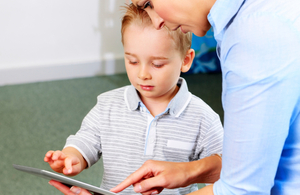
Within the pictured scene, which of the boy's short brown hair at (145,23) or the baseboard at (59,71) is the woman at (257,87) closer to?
the boy's short brown hair at (145,23)

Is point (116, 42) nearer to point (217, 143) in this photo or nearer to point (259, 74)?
point (217, 143)

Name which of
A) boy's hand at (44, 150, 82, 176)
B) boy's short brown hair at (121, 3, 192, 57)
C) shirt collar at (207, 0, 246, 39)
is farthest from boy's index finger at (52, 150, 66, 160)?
shirt collar at (207, 0, 246, 39)

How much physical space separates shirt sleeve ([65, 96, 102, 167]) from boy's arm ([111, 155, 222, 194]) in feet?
0.69

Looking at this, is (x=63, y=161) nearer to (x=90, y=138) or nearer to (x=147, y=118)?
(x=90, y=138)

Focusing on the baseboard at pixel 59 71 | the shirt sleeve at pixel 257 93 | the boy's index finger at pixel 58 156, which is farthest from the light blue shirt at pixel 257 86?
the baseboard at pixel 59 71

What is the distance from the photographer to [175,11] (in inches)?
25.6

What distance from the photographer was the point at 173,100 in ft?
3.19

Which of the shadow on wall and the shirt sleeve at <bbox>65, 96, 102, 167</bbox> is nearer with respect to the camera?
the shirt sleeve at <bbox>65, 96, 102, 167</bbox>

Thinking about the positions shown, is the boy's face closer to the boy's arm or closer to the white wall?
the boy's arm

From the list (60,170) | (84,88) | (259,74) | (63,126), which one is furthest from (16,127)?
(259,74)

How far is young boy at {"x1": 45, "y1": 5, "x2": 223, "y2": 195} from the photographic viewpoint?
91cm

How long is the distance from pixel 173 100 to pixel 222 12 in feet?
1.42

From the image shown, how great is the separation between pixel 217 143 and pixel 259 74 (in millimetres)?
474

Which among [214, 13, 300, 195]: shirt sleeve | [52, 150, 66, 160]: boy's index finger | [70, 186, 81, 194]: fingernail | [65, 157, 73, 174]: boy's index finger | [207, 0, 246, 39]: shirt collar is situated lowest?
[70, 186, 81, 194]: fingernail
